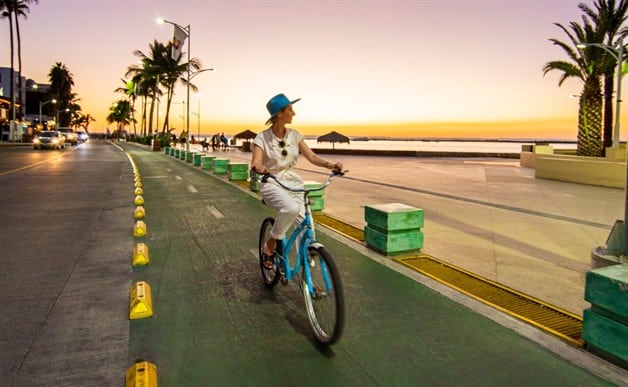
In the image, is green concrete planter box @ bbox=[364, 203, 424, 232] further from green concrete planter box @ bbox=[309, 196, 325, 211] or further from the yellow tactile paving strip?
green concrete planter box @ bbox=[309, 196, 325, 211]

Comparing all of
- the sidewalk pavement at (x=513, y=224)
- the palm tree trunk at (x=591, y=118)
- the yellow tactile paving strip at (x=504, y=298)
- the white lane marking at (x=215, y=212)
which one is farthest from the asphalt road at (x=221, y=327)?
the palm tree trunk at (x=591, y=118)

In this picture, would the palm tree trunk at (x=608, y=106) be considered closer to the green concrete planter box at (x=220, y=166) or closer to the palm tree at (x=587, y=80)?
the palm tree at (x=587, y=80)

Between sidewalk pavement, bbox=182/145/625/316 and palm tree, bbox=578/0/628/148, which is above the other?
palm tree, bbox=578/0/628/148

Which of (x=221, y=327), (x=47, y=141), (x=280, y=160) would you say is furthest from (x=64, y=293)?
(x=47, y=141)

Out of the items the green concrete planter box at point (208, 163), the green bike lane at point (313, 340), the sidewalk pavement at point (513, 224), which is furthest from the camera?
the green concrete planter box at point (208, 163)

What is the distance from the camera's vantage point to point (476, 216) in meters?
9.98

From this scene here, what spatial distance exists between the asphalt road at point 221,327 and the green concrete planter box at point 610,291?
0.50m

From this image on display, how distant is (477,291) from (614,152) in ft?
53.6

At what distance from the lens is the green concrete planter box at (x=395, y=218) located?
251 inches

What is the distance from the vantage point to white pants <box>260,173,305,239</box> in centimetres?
405

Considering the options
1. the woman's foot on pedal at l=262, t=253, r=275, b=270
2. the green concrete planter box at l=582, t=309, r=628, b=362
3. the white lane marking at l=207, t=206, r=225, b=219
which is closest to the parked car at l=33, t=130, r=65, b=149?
the white lane marking at l=207, t=206, r=225, b=219

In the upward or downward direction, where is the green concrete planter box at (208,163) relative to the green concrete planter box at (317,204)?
upward

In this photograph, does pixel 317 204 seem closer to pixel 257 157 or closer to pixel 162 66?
pixel 257 157

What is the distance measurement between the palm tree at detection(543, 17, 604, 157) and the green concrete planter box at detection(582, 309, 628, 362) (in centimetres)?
→ 2397
